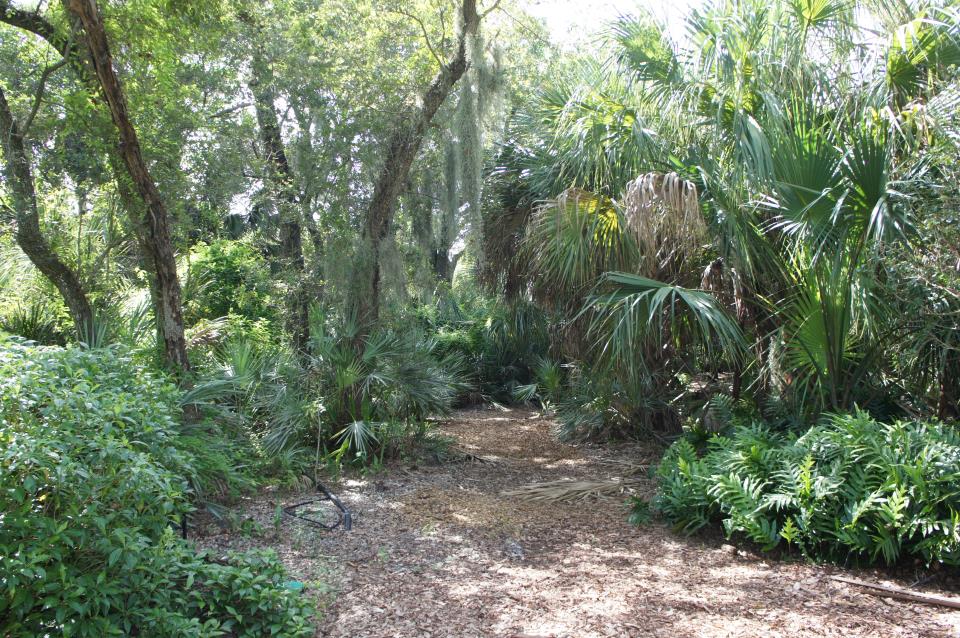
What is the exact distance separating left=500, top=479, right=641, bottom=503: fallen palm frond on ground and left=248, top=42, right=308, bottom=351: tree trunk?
3780mm

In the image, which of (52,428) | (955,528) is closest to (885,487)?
(955,528)

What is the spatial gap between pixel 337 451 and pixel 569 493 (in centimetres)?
224

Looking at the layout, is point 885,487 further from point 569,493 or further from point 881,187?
point 569,493

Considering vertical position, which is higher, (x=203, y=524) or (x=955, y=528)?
(x=955, y=528)

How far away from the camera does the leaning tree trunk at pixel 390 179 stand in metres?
7.56

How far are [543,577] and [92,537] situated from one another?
8.20 feet

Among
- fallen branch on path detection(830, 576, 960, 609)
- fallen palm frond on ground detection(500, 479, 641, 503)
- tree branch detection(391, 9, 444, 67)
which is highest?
tree branch detection(391, 9, 444, 67)

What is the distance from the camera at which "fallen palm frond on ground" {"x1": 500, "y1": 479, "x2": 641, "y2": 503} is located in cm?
601

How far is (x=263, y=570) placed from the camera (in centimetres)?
360

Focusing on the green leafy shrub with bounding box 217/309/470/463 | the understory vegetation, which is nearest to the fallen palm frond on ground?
the understory vegetation

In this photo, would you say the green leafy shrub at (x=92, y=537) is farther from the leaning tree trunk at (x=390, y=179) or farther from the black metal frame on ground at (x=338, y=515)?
the leaning tree trunk at (x=390, y=179)

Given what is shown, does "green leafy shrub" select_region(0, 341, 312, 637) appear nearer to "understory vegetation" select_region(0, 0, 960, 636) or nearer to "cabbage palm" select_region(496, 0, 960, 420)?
"understory vegetation" select_region(0, 0, 960, 636)

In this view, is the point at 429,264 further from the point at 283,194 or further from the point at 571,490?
the point at 571,490

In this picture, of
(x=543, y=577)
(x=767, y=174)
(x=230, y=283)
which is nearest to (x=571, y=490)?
(x=543, y=577)
